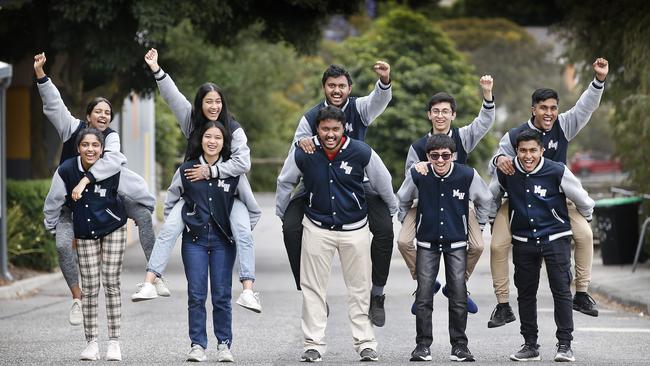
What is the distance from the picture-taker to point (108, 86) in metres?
21.4

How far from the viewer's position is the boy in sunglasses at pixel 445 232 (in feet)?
32.9

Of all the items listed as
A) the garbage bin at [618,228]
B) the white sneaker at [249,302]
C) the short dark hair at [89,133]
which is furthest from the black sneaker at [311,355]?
the garbage bin at [618,228]

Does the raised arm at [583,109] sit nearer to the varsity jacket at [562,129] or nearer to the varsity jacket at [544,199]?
the varsity jacket at [562,129]

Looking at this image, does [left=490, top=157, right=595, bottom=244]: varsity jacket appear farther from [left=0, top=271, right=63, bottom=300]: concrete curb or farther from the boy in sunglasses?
[left=0, top=271, right=63, bottom=300]: concrete curb

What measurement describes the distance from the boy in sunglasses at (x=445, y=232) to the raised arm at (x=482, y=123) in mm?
472

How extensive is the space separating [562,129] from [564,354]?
177 centimetres

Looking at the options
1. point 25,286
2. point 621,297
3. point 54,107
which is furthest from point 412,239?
point 25,286

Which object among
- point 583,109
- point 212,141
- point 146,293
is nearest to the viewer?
point 146,293

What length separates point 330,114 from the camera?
980cm

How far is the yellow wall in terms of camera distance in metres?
23.3

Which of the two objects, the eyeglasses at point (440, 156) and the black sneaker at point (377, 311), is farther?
the black sneaker at point (377, 311)

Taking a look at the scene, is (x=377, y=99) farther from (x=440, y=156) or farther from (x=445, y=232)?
(x=445, y=232)

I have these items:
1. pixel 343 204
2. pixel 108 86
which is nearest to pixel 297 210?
pixel 343 204

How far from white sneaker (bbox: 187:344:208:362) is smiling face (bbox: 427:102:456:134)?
7.99 ft
